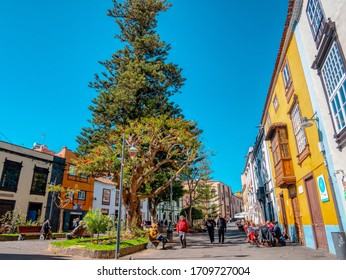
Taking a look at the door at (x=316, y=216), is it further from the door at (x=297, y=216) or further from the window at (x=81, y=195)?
the window at (x=81, y=195)

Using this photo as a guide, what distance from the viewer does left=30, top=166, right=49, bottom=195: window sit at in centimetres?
2695

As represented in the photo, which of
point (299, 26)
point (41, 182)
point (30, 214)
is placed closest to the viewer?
point (299, 26)

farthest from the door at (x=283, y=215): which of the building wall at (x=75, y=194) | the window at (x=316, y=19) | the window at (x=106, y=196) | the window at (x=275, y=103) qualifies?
the window at (x=106, y=196)

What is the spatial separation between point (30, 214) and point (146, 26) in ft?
77.8

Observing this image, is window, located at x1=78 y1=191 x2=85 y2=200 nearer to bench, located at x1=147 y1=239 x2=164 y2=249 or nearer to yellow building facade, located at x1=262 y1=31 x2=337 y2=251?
bench, located at x1=147 y1=239 x2=164 y2=249

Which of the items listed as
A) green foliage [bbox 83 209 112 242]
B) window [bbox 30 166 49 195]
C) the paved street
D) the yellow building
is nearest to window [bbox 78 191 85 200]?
window [bbox 30 166 49 195]

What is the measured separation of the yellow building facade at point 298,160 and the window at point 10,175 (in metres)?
25.1

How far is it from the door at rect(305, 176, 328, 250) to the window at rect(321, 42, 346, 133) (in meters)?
3.55

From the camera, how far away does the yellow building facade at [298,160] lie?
946 cm

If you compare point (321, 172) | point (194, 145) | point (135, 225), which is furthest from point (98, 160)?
point (321, 172)

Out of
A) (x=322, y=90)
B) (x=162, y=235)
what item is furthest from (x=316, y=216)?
(x=162, y=235)

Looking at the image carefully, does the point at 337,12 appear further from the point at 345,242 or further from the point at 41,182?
the point at 41,182

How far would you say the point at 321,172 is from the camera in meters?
9.32

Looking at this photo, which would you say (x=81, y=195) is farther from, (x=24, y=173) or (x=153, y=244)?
(x=153, y=244)
